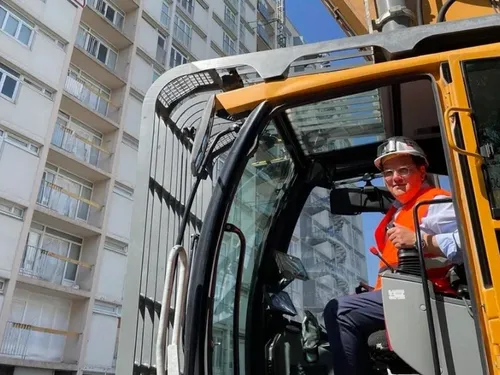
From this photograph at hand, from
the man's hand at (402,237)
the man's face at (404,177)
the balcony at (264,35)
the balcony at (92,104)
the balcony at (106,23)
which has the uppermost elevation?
the balcony at (264,35)

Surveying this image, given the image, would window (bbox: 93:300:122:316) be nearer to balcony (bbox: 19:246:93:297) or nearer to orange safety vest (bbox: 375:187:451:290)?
balcony (bbox: 19:246:93:297)

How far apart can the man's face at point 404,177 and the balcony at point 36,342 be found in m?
14.2

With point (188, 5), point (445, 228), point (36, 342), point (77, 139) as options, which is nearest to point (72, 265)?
point (36, 342)

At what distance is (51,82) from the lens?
16062 mm

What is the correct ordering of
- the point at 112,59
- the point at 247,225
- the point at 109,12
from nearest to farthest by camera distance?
the point at 247,225 → the point at 112,59 → the point at 109,12

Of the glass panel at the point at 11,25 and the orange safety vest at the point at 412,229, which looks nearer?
the orange safety vest at the point at 412,229

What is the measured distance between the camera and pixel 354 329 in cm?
202

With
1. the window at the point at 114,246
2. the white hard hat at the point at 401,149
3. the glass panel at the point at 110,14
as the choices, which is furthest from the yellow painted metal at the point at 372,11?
the glass panel at the point at 110,14

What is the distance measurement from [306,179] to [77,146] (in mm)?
15855

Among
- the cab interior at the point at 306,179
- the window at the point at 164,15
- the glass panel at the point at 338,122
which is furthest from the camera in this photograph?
the window at the point at 164,15

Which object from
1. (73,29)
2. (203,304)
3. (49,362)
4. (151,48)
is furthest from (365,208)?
(151,48)

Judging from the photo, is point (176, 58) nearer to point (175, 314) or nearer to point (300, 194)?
point (300, 194)

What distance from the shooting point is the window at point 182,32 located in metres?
22.8

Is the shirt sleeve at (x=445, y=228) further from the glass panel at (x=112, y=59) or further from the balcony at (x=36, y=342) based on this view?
the glass panel at (x=112, y=59)
